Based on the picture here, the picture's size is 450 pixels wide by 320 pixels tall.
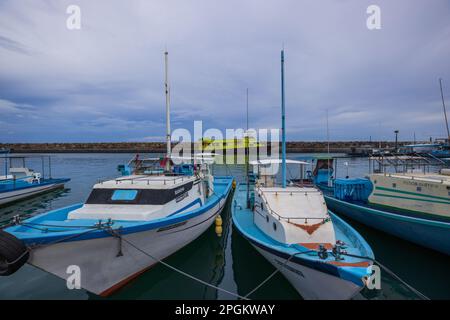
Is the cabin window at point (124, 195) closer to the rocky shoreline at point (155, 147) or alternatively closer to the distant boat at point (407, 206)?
the distant boat at point (407, 206)

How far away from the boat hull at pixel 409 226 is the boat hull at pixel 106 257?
8.72 metres

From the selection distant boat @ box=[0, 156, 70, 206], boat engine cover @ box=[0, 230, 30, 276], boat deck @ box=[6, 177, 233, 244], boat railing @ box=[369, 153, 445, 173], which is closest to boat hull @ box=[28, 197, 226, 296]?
boat deck @ box=[6, 177, 233, 244]

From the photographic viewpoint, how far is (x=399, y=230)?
959cm

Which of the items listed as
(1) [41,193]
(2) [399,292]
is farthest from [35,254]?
(1) [41,193]

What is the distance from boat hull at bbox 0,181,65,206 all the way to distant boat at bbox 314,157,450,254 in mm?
24012

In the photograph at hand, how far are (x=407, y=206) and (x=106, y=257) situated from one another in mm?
12145

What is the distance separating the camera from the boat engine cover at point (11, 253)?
15.5ft

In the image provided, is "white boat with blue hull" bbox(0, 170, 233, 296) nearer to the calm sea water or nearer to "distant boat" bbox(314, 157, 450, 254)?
the calm sea water

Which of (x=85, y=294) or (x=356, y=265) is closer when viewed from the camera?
(x=356, y=265)

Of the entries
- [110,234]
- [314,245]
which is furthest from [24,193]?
[314,245]
